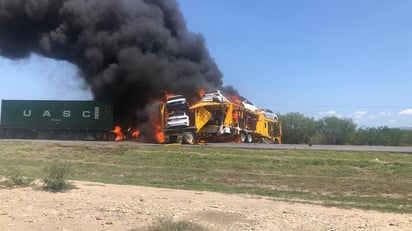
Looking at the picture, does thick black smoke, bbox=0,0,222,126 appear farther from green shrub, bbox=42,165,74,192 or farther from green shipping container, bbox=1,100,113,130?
green shrub, bbox=42,165,74,192

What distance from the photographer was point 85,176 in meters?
18.2

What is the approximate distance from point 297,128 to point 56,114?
82.7 ft

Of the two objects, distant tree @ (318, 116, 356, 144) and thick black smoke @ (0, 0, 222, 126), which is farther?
distant tree @ (318, 116, 356, 144)

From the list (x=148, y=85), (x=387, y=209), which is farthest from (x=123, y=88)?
(x=387, y=209)

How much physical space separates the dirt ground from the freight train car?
3024cm

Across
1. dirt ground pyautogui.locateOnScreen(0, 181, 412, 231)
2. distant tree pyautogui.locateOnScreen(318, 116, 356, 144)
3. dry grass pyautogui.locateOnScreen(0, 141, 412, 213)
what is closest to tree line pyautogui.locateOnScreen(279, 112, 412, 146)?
distant tree pyautogui.locateOnScreen(318, 116, 356, 144)

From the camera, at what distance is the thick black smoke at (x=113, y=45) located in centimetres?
4094

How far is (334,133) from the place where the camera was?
166ft

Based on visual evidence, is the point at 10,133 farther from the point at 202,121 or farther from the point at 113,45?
the point at 202,121

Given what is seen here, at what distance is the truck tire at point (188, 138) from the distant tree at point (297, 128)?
17.6 meters

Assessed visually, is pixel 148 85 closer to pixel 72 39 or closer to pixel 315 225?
pixel 72 39

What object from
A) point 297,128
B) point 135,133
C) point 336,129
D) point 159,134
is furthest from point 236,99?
point 336,129

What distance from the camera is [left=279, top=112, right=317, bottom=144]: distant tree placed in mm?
50594

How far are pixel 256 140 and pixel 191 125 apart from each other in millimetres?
9051
